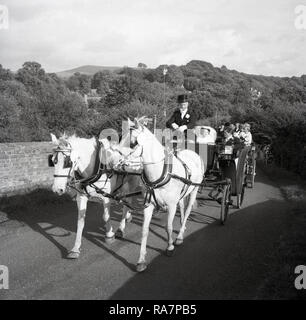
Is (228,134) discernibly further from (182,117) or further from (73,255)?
(73,255)

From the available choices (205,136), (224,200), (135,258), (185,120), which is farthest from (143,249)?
(205,136)

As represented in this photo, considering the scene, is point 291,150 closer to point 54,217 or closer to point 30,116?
point 54,217

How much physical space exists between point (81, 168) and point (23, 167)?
5.83 metres

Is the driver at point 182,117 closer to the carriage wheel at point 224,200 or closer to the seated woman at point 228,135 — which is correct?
the seated woman at point 228,135

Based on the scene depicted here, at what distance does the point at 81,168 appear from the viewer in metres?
5.86

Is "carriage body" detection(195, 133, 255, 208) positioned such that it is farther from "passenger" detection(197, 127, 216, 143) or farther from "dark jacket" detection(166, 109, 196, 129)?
"dark jacket" detection(166, 109, 196, 129)

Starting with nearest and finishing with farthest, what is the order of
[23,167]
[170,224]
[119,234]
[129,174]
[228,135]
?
[170,224] < [129,174] < [119,234] < [228,135] < [23,167]

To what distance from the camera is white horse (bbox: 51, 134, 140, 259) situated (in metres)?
5.40

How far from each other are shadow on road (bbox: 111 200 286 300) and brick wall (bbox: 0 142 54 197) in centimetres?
623

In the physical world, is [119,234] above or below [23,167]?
below

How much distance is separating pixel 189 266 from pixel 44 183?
7651 millimetres

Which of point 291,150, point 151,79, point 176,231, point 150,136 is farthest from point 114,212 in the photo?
point 151,79

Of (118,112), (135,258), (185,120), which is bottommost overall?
(135,258)

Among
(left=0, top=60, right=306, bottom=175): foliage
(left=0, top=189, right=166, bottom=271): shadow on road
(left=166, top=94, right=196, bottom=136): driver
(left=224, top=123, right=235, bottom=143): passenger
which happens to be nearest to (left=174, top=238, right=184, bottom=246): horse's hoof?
(left=0, top=189, right=166, bottom=271): shadow on road
